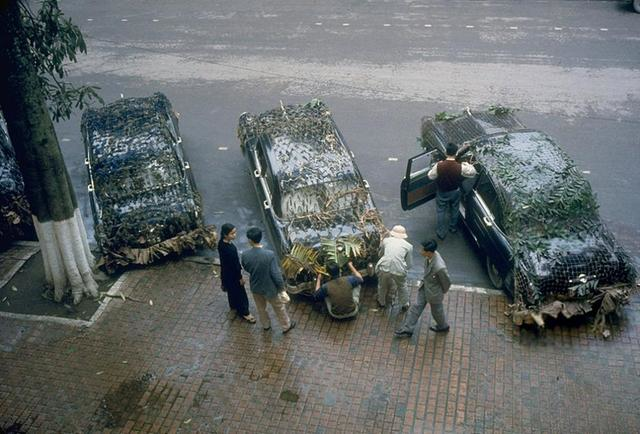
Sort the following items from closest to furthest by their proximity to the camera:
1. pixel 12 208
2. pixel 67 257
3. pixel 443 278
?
pixel 443 278 → pixel 67 257 → pixel 12 208

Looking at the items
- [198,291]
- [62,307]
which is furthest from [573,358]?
[62,307]

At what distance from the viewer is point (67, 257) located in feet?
29.9

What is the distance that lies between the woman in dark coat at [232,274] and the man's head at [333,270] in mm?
1270

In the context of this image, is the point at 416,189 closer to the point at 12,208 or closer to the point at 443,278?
the point at 443,278

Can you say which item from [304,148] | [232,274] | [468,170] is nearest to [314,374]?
[232,274]

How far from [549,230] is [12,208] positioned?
8852mm

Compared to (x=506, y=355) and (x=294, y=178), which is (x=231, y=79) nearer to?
(x=294, y=178)

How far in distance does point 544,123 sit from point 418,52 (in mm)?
4934

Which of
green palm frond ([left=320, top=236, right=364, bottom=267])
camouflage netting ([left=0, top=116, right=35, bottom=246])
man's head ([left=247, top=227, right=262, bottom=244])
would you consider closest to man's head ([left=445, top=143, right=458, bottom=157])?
green palm frond ([left=320, top=236, right=364, bottom=267])

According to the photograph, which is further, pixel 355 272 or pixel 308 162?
pixel 308 162

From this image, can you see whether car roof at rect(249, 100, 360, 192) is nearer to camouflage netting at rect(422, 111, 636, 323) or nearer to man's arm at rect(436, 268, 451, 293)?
camouflage netting at rect(422, 111, 636, 323)

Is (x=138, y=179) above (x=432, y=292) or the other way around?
above

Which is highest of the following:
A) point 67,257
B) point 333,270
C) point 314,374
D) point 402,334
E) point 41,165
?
point 41,165

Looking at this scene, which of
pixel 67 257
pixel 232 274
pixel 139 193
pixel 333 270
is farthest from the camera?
pixel 139 193
